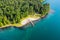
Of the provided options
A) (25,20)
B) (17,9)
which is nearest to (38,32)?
(25,20)

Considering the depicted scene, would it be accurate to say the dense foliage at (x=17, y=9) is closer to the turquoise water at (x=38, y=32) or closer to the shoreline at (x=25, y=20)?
the shoreline at (x=25, y=20)

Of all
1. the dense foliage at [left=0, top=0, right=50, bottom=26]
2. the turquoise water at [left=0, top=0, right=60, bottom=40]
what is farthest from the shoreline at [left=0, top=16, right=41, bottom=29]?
the turquoise water at [left=0, top=0, right=60, bottom=40]

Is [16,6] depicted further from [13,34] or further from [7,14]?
[13,34]

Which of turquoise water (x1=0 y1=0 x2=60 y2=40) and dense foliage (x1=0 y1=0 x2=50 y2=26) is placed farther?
dense foliage (x1=0 y1=0 x2=50 y2=26)

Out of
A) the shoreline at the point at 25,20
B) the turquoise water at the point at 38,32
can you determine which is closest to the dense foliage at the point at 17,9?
the shoreline at the point at 25,20

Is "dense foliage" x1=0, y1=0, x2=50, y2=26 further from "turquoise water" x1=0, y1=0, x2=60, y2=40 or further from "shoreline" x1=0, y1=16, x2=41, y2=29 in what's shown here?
"turquoise water" x1=0, y1=0, x2=60, y2=40

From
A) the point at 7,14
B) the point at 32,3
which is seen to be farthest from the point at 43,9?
the point at 7,14

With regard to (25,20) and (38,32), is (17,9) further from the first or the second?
(38,32)

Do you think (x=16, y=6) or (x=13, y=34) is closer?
(x=13, y=34)
